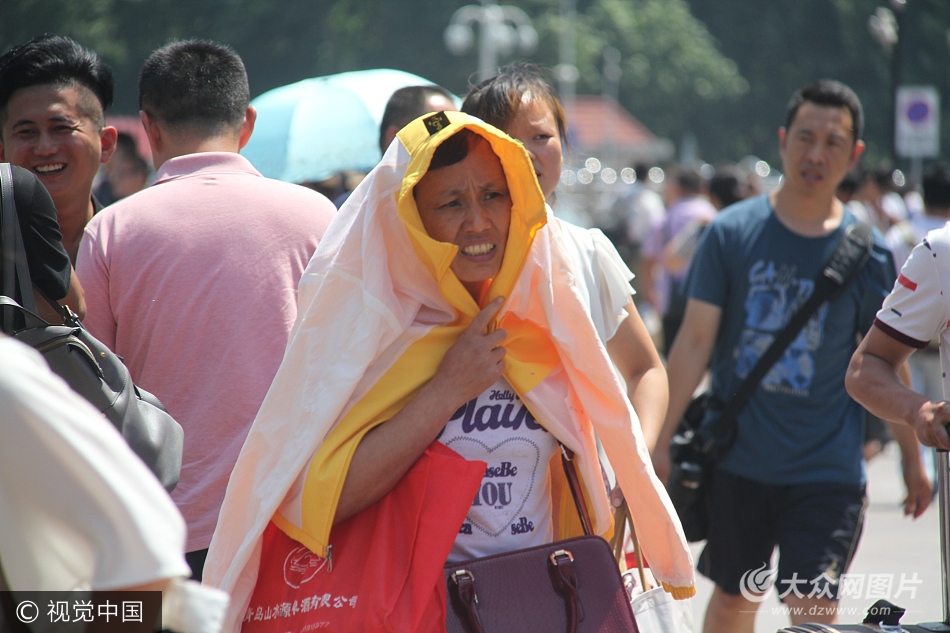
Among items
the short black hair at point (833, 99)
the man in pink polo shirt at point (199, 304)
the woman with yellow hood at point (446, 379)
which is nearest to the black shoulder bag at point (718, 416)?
the short black hair at point (833, 99)

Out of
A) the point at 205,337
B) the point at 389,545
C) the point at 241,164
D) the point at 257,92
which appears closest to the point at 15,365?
the point at 389,545

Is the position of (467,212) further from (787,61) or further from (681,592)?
(787,61)

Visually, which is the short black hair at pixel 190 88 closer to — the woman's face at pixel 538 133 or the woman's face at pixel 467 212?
the woman's face at pixel 538 133

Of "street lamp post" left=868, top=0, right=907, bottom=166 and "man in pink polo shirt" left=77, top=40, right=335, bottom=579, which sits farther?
"street lamp post" left=868, top=0, right=907, bottom=166

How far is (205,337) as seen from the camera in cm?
295

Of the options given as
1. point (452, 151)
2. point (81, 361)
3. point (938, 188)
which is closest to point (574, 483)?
point (452, 151)

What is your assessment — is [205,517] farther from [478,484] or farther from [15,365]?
[15,365]

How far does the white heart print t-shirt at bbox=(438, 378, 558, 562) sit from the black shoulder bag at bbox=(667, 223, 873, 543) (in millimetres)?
1835

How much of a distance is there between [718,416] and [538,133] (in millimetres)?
1537

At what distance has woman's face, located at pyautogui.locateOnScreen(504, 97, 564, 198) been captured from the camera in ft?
10.8

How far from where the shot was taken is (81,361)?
2.31 m
